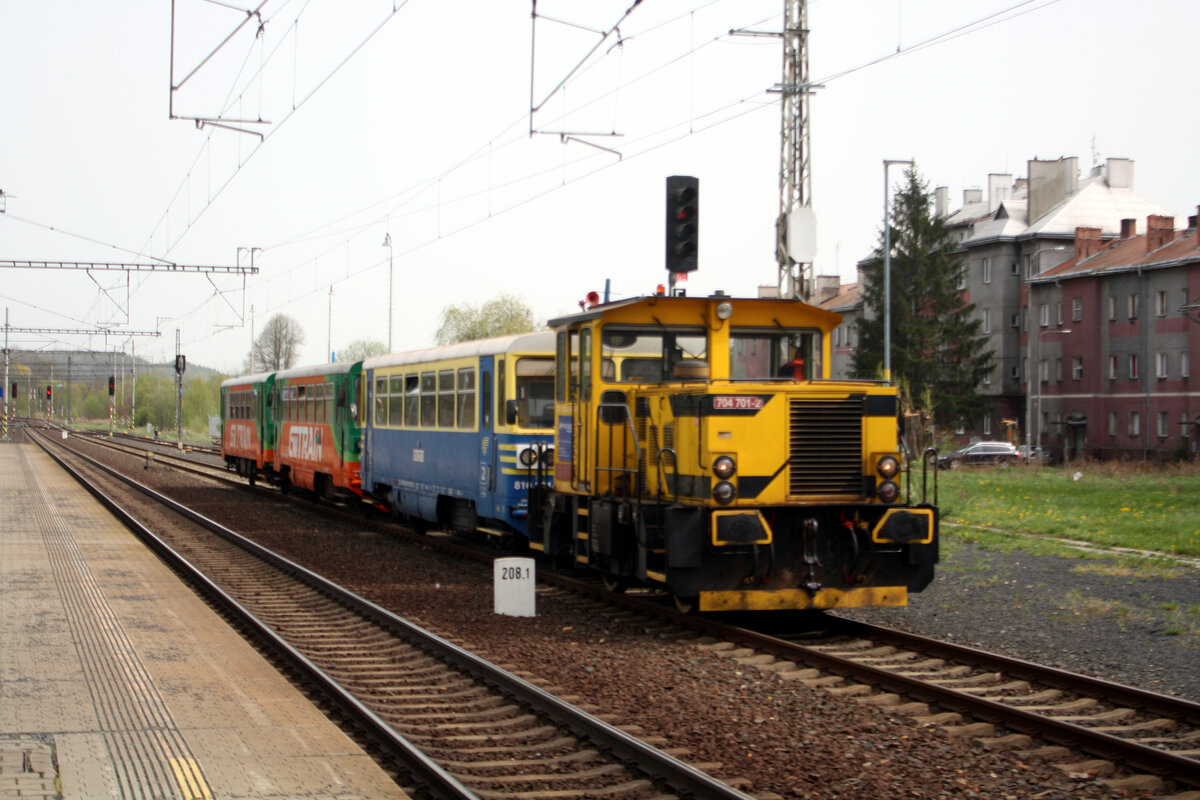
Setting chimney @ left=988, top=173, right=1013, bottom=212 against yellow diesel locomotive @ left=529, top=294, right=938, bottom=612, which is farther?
chimney @ left=988, top=173, right=1013, bottom=212

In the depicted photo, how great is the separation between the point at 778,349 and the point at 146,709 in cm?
649

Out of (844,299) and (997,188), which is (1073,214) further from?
(844,299)

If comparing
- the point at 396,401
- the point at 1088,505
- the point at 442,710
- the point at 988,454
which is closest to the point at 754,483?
the point at 442,710

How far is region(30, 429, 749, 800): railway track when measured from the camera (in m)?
6.44

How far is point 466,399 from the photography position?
56.1ft

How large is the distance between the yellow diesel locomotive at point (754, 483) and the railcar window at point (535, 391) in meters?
4.39

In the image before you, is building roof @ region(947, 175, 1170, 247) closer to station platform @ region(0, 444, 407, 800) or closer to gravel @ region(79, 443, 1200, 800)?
gravel @ region(79, 443, 1200, 800)

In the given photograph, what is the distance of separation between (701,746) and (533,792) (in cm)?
118

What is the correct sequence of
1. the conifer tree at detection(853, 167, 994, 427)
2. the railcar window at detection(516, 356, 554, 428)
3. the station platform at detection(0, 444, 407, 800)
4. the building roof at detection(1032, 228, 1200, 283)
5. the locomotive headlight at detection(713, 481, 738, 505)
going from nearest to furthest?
the station platform at detection(0, 444, 407, 800) < the locomotive headlight at detection(713, 481, 738, 505) < the railcar window at detection(516, 356, 554, 428) < the building roof at detection(1032, 228, 1200, 283) < the conifer tree at detection(853, 167, 994, 427)

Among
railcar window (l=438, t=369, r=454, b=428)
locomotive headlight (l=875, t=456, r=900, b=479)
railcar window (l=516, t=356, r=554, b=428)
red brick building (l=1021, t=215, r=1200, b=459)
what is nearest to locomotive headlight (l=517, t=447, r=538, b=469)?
railcar window (l=516, t=356, r=554, b=428)

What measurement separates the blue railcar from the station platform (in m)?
4.11

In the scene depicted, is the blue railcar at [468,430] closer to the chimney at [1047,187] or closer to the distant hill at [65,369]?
the chimney at [1047,187]

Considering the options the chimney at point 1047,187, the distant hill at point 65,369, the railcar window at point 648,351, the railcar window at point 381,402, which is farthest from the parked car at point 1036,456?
the distant hill at point 65,369

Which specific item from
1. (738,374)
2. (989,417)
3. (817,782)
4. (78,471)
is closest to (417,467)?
(738,374)
